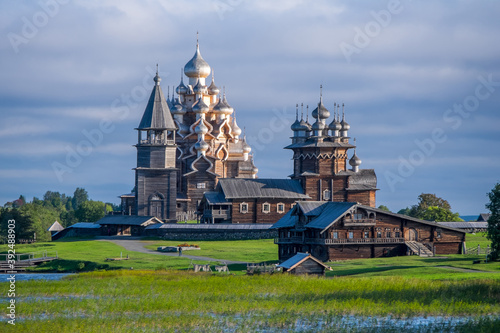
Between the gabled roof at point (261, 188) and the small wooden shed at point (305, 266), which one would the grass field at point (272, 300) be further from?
the gabled roof at point (261, 188)

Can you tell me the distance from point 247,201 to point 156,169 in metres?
8.89

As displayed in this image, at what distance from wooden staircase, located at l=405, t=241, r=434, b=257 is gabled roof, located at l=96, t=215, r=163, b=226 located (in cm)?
2623

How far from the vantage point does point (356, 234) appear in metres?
58.9

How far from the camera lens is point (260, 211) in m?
81.1

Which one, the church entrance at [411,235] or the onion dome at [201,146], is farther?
the onion dome at [201,146]

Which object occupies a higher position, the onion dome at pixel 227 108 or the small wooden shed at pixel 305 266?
the onion dome at pixel 227 108

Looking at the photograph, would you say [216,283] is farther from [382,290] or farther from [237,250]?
[237,250]

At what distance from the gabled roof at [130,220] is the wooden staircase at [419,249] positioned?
2623cm

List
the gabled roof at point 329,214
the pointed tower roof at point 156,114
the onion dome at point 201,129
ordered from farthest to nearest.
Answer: the onion dome at point 201,129 → the pointed tower roof at point 156,114 → the gabled roof at point 329,214

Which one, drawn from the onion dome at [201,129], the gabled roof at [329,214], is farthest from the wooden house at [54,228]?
the gabled roof at [329,214]

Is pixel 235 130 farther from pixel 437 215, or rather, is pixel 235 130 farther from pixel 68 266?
pixel 68 266

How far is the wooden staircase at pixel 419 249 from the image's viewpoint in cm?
5841

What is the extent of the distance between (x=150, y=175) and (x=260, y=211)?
10713 millimetres

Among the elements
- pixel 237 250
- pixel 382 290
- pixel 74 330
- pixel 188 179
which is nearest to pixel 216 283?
pixel 382 290
